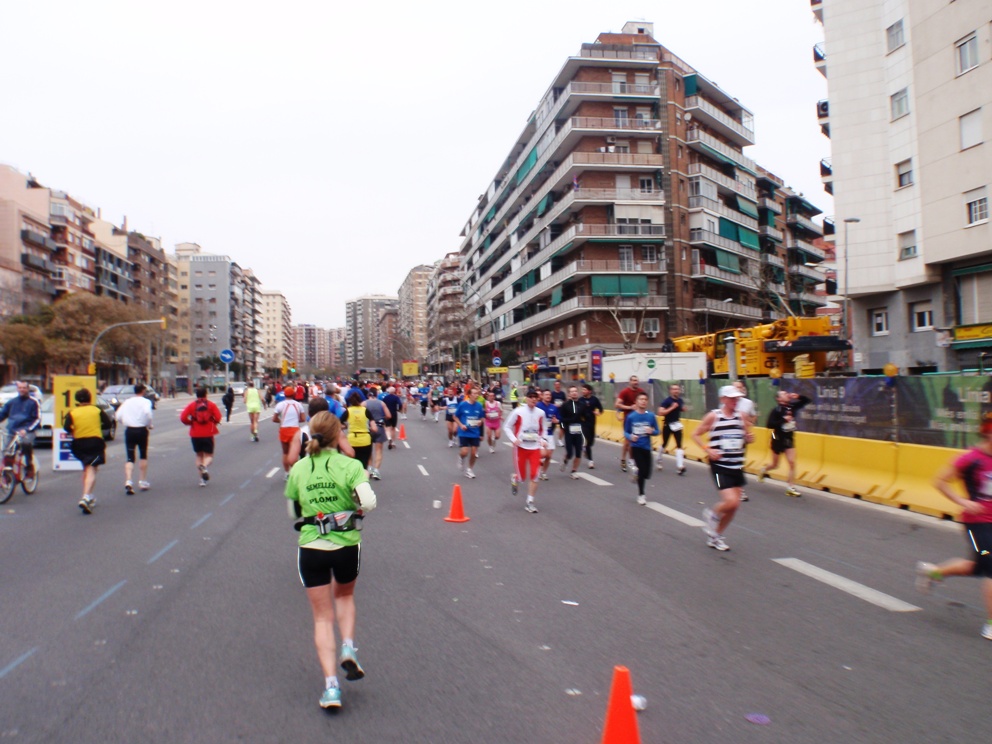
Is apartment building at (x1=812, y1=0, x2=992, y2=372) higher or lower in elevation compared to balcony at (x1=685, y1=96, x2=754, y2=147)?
lower

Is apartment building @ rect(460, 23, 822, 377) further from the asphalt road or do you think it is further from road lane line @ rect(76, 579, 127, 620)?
road lane line @ rect(76, 579, 127, 620)

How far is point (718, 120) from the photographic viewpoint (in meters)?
59.0

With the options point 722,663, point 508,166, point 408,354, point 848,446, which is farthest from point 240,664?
point 408,354

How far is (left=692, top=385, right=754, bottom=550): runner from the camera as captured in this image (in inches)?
288

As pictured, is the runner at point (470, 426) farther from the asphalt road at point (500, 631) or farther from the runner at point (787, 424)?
the runner at point (787, 424)

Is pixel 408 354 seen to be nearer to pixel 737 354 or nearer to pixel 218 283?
pixel 218 283

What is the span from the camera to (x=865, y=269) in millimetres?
31312

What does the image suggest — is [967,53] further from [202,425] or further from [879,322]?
[202,425]

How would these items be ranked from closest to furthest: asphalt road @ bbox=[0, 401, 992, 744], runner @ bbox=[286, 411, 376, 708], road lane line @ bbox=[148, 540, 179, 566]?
asphalt road @ bbox=[0, 401, 992, 744], runner @ bbox=[286, 411, 376, 708], road lane line @ bbox=[148, 540, 179, 566]

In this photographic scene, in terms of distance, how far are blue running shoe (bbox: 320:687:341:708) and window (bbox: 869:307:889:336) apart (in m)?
32.6

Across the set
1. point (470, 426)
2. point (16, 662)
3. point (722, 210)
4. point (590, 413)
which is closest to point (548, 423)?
point (470, 426)

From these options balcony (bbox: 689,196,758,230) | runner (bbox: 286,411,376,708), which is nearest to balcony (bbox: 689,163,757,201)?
balcony (bbox: 689,196,758,230)

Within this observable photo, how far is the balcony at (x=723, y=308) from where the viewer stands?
2184 inches

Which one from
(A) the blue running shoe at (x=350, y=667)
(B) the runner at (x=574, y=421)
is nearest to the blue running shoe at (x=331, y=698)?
(A) the blue running shoe at (x=350, y=667)
